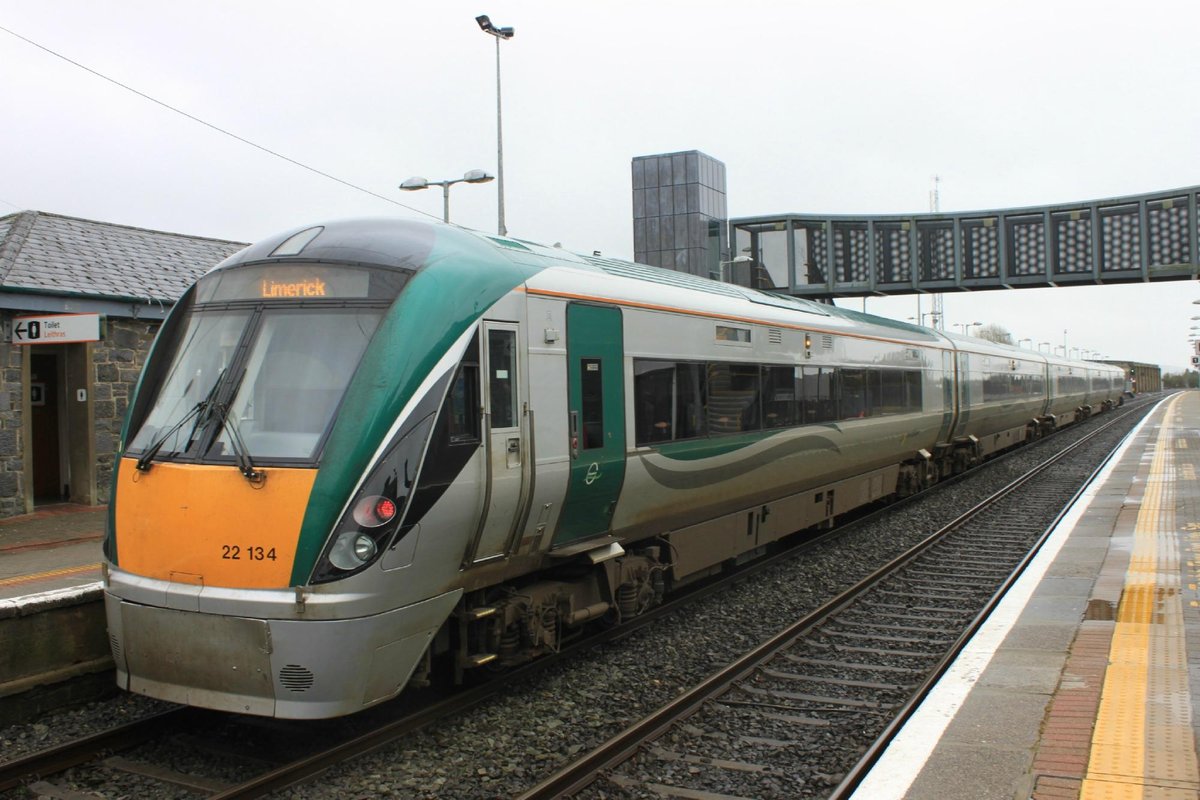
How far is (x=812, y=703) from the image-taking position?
6.54m

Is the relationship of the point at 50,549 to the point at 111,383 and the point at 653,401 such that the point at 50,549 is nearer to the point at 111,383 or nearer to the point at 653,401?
the point at 111,383

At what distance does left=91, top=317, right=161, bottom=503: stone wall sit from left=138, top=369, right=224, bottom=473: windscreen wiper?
746 centimetres

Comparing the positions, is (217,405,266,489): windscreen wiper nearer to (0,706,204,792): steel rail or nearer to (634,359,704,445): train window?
(0,706,204,792): steel rail

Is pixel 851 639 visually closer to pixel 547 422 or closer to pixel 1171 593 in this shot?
pixel 1171 593

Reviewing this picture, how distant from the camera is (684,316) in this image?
27.5ft

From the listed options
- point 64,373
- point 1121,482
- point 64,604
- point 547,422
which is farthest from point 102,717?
point 1121,482

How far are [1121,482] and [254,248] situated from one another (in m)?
17.0

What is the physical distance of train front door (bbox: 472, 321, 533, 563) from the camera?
5891mm

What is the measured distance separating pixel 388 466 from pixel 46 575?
16.9 feet

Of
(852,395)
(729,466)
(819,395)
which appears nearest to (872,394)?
(852,395)

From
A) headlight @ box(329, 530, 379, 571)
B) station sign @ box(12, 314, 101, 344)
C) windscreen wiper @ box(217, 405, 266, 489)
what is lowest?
headlight @ box(329, 530, 379, 571)

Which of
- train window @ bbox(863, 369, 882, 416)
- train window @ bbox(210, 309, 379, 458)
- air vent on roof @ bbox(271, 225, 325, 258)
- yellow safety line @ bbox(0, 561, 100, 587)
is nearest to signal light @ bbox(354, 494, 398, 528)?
train window @ bbox(210, 309, 379, 458)

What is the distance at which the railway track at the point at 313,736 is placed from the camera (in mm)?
5105

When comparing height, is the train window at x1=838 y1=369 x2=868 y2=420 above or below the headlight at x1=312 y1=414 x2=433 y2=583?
above
